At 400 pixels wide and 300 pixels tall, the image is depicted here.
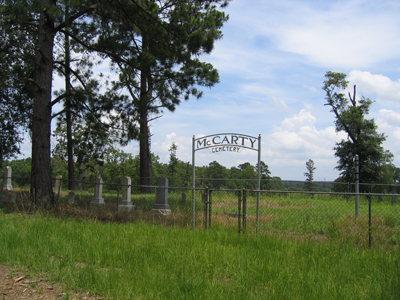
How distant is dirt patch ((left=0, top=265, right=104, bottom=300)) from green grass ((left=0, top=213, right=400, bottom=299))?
148 mm

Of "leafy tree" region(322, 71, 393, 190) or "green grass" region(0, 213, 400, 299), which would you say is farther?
"leafy tree" region(322, 71, 393, 190)

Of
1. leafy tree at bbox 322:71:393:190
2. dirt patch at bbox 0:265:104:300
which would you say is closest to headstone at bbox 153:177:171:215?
dirt patch at bbox 0:265:104:300

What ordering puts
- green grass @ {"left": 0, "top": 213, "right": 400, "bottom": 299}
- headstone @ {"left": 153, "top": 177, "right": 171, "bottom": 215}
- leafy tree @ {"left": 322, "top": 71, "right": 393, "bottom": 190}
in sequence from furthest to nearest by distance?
leafy tree @ {"left": 322, "top": 71, "right": 393, "bottom": 190} → headstone @ {"left": 153, "top": 177, "right": 171, "bottom": 215} → green grass @ {"left": 0, "top": 213, "right": 400, "bottom": 299}

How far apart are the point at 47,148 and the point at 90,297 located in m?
8.34

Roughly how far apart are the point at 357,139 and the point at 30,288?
36682 mm

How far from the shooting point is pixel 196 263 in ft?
18.9

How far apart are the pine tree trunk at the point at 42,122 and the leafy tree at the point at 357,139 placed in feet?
101

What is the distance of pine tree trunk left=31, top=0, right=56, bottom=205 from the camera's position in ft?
38.5

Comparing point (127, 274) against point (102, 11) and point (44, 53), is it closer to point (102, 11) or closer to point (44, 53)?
point (44, 53)

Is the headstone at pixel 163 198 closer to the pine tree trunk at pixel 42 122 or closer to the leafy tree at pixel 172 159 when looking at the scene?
the pine tree trunk at pixel 42 122

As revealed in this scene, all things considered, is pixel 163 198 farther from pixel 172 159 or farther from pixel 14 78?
pixel 172 159

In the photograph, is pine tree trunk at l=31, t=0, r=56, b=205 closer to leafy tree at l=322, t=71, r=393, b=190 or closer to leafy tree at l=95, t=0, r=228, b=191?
leafy tree at l=95, t=0, r=228, b=191

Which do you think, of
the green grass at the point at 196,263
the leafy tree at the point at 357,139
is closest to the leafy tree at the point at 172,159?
the leafy tree at the point at 357,139

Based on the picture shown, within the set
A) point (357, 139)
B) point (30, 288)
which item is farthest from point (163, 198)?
point (357, 139)
